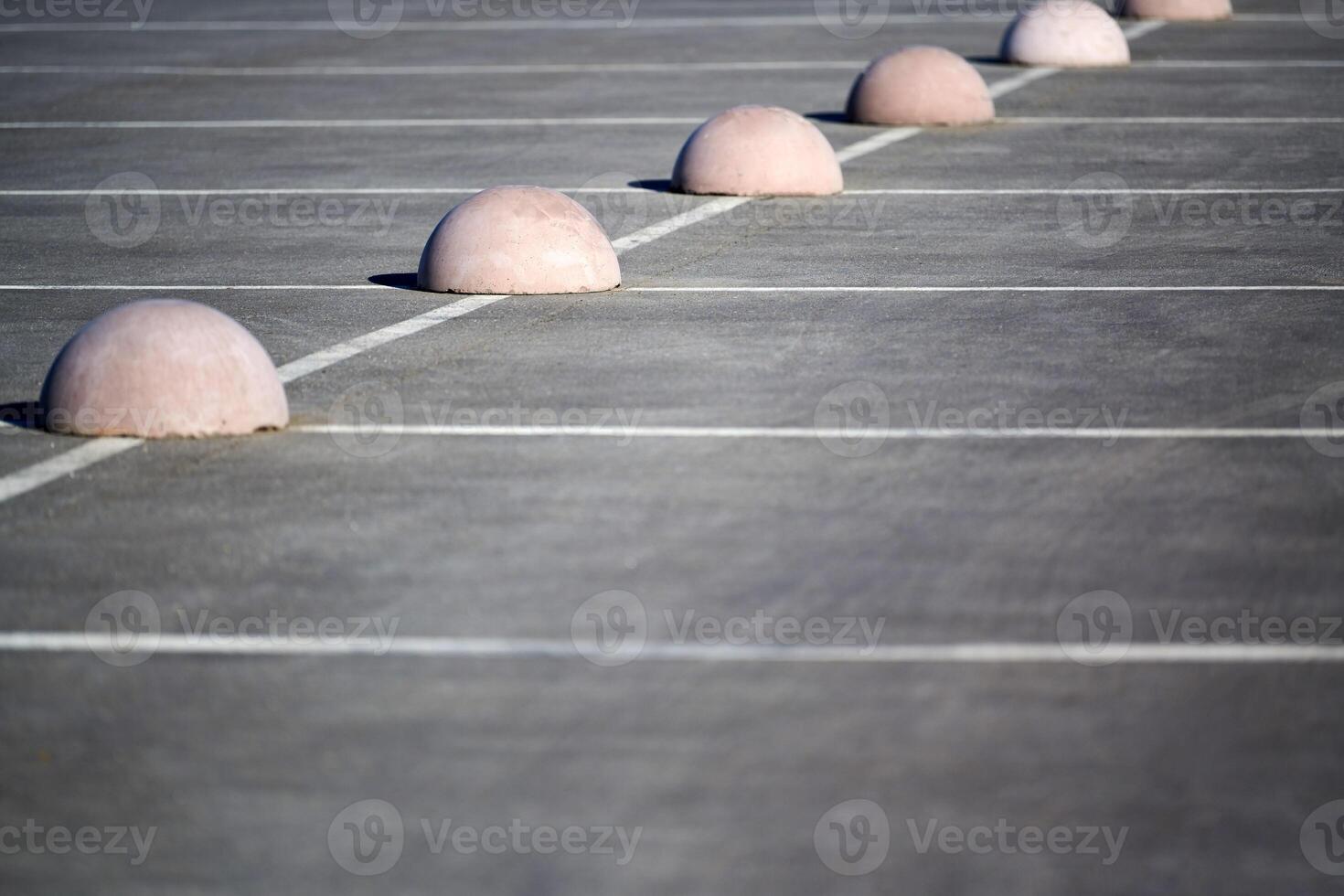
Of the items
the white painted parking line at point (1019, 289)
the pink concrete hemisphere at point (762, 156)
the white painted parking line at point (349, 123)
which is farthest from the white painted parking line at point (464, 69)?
the white painted parking line at point (1019, 289)

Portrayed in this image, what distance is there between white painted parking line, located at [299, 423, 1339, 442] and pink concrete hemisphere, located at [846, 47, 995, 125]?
10.3m

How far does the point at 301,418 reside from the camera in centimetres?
906

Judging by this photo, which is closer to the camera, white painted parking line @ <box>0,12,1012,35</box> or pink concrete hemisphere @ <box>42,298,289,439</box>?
pink concrete hemisphere @ <box>42,298,289,439</box>

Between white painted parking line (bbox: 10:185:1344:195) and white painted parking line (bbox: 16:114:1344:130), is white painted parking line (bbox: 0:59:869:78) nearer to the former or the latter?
white painted parking line (bbox: 16:114:1344:130)

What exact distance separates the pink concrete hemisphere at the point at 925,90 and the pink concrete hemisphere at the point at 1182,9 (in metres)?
9.41

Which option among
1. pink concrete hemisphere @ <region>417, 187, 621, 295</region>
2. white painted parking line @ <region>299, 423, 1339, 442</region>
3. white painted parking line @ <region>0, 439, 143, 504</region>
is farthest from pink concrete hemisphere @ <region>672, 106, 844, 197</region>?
white painted parking line @ <region>0, 439, 143, 504</region>

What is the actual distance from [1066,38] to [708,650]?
17878 millimetres

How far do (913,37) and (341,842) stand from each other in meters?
23.2

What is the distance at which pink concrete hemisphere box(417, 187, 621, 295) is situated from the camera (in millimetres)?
11664

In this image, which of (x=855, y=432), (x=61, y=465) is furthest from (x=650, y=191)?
(x=61, y=465)

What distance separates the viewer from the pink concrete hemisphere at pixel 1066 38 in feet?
74.1

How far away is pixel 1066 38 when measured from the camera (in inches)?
900

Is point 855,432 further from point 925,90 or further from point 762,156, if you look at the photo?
point 925,90

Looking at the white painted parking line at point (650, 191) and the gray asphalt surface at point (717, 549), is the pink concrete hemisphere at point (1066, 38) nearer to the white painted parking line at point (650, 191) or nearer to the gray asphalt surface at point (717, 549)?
the gray asphalt surface at point (717, 549)
